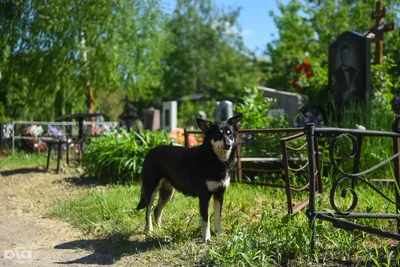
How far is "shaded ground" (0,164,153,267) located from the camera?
13.7 ft

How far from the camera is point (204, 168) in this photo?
4469 mm

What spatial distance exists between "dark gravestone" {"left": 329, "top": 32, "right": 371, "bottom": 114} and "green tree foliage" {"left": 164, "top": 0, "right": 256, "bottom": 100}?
30288mm

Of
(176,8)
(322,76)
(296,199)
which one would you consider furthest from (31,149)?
(176,8)

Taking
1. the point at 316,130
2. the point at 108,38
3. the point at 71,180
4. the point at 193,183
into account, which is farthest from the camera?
the point at 108,38

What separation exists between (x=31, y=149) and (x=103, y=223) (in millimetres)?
10900

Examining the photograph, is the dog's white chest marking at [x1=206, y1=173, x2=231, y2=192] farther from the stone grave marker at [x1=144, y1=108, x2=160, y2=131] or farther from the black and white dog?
the stone grave marker at [x1=144, y1=108, x2=160, y2=131]

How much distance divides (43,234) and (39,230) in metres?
0.23

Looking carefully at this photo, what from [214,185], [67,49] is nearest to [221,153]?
[214,185]

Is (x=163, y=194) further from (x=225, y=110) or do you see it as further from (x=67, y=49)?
(x=67, y=49)

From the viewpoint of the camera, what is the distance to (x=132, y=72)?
1914 centimetres

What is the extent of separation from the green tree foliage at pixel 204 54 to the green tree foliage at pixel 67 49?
21.5m

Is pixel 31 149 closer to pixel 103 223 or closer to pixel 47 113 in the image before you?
pixel 47 113

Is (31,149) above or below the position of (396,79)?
below

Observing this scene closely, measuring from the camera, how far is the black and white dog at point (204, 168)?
4.40 meters
